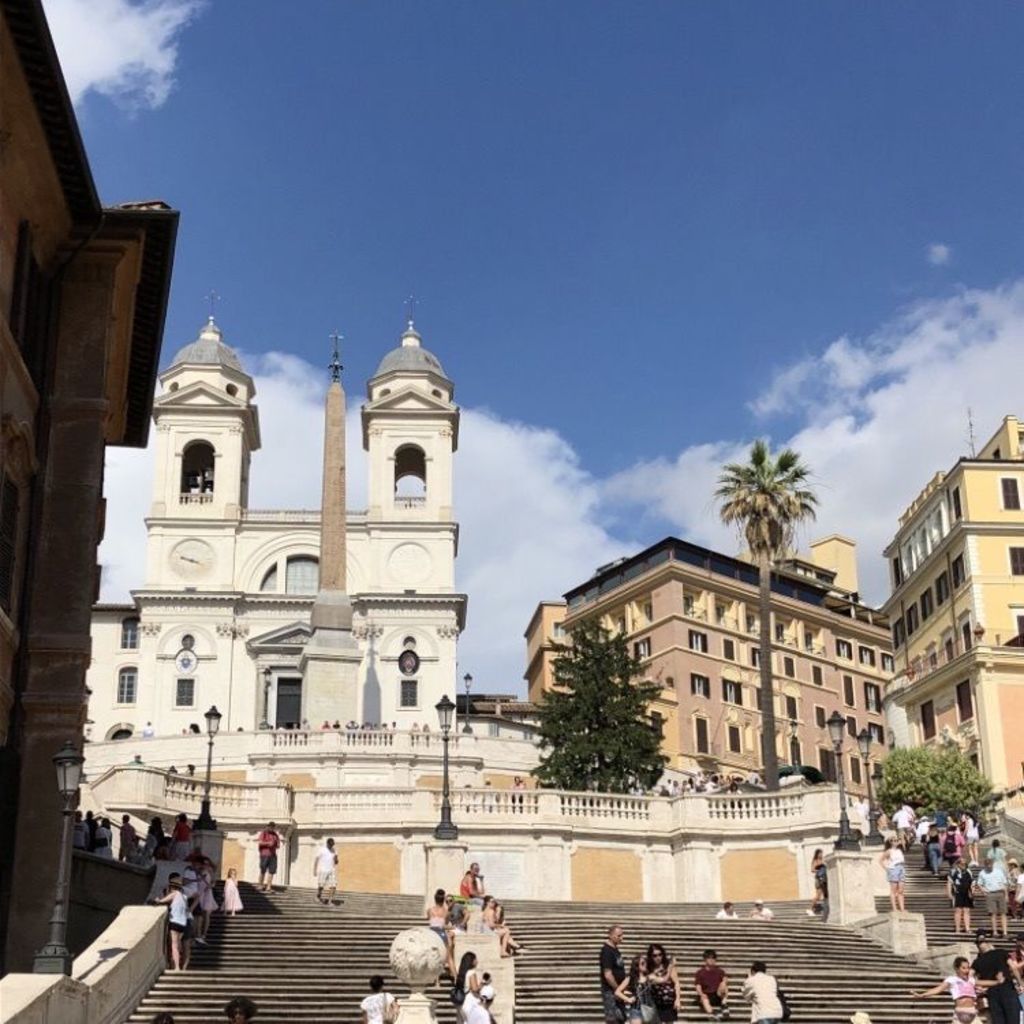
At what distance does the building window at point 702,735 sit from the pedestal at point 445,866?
54213 mm

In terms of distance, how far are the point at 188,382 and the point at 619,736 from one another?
134 feet

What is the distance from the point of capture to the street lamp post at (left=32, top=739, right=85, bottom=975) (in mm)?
15750

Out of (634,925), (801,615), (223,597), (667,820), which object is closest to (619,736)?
(667,820)

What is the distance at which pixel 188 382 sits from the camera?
276ft

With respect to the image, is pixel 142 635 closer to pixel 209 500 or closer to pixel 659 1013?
pixel 209 500

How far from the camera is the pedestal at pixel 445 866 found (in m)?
29.8

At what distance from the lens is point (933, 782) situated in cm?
4966

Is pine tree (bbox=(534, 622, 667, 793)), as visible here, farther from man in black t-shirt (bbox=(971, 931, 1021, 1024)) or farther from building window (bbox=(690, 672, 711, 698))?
man in black t-shirt (bbox=(971, 931, 1021, 1024))

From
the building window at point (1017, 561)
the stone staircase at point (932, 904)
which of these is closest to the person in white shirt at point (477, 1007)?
the stone staircase at point (932, 904)

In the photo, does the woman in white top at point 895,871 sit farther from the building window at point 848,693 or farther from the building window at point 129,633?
the building window at point 848,693

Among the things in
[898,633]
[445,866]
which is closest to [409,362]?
[898,633]

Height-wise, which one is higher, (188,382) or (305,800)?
(188,382)

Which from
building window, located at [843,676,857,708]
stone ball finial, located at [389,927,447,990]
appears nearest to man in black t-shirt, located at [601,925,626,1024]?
stone ball finial, located at [389,927,447,990]

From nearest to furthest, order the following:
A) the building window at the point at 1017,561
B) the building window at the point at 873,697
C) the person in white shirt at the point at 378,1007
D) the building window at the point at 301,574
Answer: the person in white shirt at the point at 378,1007 < the building window at the point at 1017,561 < the building window at the point at 301,574 < the building window at the point at 873,697
